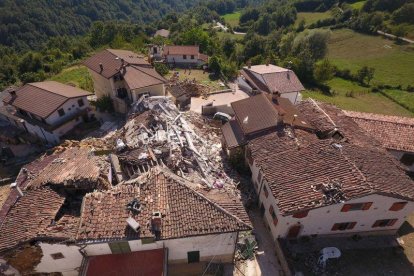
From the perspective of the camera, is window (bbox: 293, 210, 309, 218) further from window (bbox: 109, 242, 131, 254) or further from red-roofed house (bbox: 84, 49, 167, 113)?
red-roofed house (bbox: 84, 49, 167, 113)

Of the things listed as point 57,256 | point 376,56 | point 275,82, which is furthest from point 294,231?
point 376,56

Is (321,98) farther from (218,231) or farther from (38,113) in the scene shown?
(38,113)

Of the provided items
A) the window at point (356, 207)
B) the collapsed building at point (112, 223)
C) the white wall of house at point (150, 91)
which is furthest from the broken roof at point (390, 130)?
the white wall of house at point (150, 91)

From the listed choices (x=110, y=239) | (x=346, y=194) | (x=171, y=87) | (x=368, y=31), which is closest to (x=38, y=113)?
(x=171, y=87)

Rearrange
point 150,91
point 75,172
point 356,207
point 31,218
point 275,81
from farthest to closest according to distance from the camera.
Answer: point 275,81 → point 150,91 → point 75,172 → point 356,207 → point 31,218

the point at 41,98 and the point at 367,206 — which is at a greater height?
the point at 367,206

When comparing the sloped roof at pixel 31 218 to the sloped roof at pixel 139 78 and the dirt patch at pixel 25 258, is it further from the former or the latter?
the sloped roof at pixel 139 78

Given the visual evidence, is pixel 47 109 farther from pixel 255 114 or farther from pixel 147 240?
pixel 255 114
